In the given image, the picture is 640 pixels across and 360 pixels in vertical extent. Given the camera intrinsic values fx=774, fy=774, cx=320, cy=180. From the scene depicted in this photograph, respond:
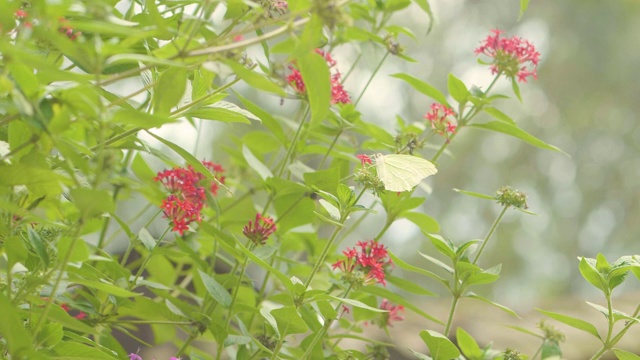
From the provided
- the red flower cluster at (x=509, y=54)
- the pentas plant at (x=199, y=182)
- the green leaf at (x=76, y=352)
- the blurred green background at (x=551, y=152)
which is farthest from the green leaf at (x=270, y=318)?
the blurred green background at (x=551, y=152)

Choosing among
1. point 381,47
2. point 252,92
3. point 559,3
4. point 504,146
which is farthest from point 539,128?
point 381,47

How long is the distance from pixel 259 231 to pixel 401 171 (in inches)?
6.8

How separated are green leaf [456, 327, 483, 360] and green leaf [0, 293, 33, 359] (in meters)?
0.38

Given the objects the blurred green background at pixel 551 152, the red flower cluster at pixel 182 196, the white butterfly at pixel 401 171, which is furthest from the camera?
the blurred green background at pixel 551 152

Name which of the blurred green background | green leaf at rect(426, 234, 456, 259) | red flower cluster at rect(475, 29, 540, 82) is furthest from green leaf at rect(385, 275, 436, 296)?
the blurred green background

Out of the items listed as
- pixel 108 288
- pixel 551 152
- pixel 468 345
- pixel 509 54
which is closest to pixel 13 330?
pixel 108 288

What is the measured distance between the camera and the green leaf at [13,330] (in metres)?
0.42

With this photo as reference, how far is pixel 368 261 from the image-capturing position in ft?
2.05

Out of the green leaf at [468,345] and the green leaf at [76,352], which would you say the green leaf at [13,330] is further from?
the green leaf at [468,345]

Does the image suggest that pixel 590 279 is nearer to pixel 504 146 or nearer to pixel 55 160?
pixel 55 160

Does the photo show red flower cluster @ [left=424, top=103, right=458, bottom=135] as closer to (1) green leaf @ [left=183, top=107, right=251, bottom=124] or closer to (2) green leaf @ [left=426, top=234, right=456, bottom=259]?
(2) green leaf @ [left=426, top=234, right=456, bottom=259]

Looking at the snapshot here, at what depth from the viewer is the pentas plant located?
0.40 metres

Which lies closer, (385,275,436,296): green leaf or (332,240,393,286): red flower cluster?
(332,240,393,286): red flower cluster

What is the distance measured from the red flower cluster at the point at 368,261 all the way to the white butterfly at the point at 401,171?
0.10 meters
